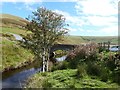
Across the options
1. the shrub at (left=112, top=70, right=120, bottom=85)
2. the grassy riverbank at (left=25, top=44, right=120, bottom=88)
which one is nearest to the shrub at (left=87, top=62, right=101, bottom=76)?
the grassy riverbank at (left=25, top=44, right=120, bottom=88)

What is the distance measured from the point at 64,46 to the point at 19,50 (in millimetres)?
13315

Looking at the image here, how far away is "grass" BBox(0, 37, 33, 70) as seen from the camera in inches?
2410

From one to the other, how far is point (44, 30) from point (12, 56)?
26.6m

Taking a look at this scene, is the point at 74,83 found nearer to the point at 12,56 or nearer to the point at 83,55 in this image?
the point at 83,55

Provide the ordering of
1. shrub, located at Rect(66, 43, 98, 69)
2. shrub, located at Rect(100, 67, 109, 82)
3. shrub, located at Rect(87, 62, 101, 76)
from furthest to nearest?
shrub, located at Rect(66, 43, 98, 69) < shrub, located at Rect(87, 62, 101, 76) < shrub, located at Rect(100, 67, 109, 82)

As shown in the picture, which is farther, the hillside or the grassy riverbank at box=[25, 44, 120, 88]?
the grassy riverbank at box=[25, 44, 120, 88]

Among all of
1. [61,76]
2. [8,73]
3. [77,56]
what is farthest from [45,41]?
[61,76]

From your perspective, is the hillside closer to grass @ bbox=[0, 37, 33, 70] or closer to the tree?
the tree

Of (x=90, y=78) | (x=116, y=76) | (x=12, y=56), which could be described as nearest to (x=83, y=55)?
(x=116, y=76)

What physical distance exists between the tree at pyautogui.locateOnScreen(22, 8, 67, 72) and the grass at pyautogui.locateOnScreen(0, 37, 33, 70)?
13.0 metres

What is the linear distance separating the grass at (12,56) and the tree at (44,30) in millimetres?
13032

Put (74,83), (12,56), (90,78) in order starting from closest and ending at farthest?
(74,83) < (90,78) < (12,56)

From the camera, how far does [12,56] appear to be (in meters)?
69.1

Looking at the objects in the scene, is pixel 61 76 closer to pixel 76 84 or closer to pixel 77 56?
pixel 76 84
